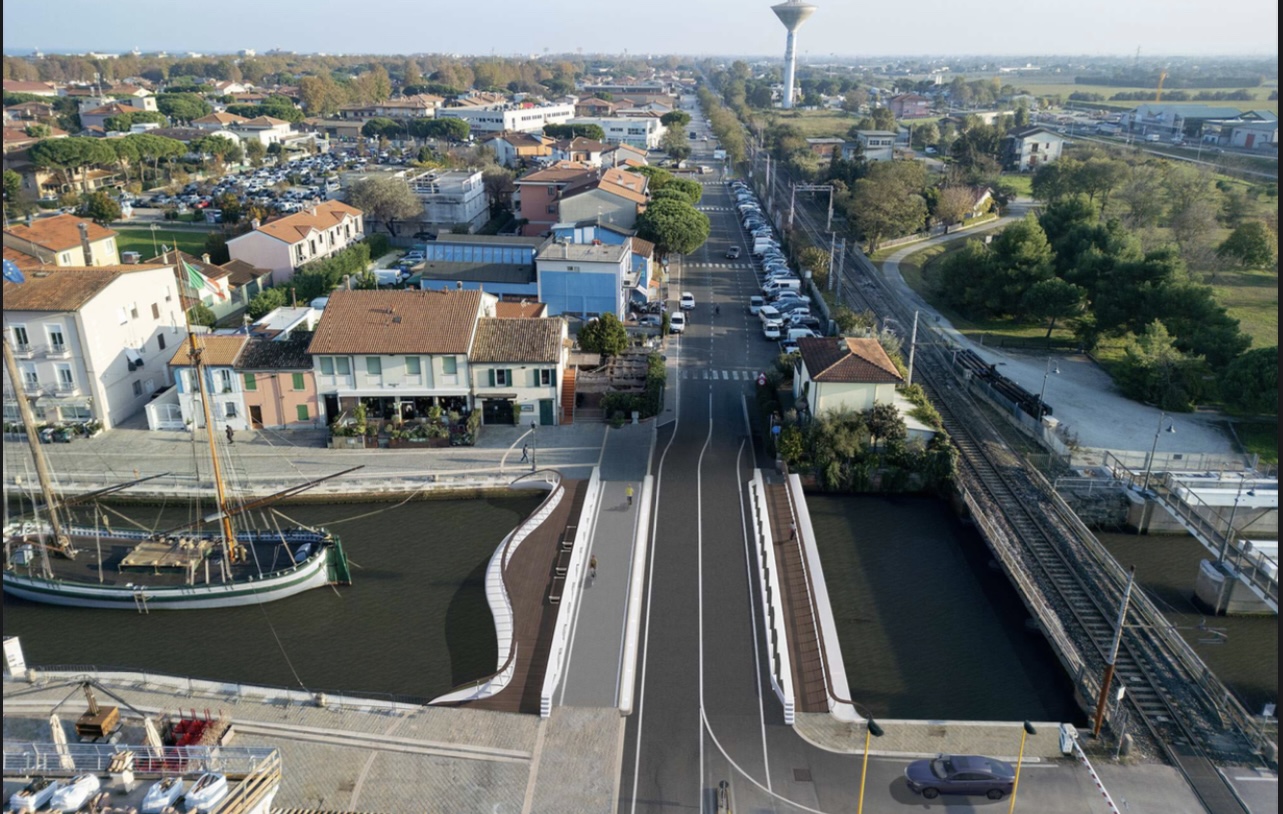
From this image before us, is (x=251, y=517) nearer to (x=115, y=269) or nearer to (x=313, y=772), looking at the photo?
(x=313, y=772)

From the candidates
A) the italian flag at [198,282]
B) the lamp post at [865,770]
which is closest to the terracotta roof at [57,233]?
the italian flag at [198,282]

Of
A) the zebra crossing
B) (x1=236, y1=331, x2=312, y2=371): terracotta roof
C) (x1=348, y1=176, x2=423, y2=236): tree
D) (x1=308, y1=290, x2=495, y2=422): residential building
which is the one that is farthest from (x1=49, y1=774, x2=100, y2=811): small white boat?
(x1=348, y1=176, x2=423, y2=236): tree

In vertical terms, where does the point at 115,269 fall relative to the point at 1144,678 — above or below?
above

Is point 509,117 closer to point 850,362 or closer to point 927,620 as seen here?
point 850,362

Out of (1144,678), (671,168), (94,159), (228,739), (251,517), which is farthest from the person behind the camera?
(671,168)

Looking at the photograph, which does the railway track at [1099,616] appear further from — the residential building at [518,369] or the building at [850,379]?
the residential building at [518,369]

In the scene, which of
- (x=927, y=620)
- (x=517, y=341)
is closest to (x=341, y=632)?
(x=517, y=341)

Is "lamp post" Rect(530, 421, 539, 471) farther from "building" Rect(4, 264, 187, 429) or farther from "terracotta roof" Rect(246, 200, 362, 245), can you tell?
"terracotta roof" Rect(246, 200, 362, 245)

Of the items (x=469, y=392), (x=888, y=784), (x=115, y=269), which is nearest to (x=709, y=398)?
(x=469, y=392)
